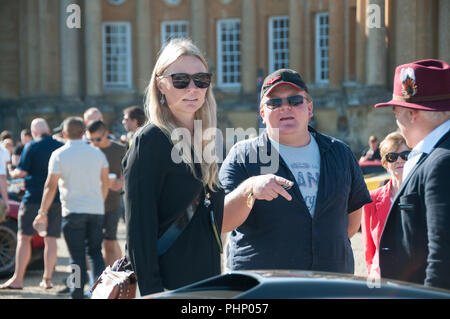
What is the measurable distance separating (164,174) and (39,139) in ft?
19.6

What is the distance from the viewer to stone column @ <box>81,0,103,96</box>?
109 ft

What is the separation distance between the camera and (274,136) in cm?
413

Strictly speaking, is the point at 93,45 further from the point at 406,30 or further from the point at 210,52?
the point at 406,30

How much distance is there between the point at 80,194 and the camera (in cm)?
763

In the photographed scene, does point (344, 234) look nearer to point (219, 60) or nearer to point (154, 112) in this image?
point (154, 112)

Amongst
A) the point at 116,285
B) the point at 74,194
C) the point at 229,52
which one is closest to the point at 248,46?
the point at 229,52

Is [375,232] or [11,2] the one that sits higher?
[11,2]

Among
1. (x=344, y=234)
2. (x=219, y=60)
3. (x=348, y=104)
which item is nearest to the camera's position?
(x=344, y=234)

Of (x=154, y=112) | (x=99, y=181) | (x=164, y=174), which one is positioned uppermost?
(x=154, y=112)

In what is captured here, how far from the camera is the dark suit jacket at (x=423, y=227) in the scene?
296 centimetres

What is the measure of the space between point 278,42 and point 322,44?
254 cm

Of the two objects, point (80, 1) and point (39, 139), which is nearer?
point (39, 139)
